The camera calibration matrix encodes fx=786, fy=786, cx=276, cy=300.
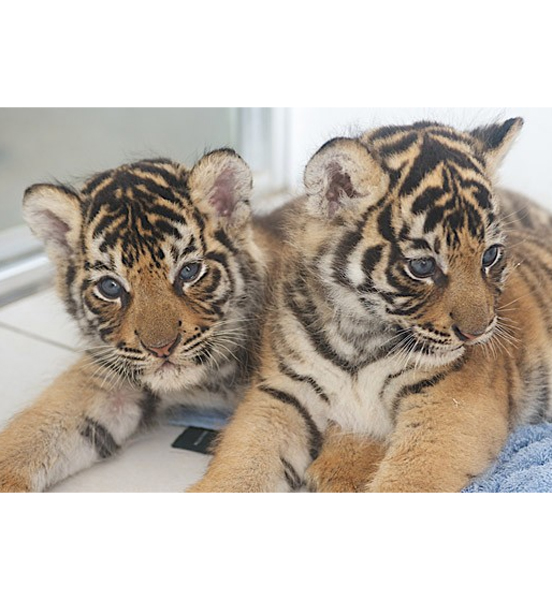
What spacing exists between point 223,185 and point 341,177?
287 mm

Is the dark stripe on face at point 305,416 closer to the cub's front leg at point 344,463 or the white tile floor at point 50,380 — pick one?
the cub's front leg at point 344,463

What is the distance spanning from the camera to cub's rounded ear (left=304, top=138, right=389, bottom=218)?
5.01 feet

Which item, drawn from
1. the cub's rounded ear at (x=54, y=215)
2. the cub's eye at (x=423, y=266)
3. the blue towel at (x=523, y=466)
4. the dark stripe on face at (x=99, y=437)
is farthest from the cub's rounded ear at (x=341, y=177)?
the dark stripe on face at (x=99, y=437)

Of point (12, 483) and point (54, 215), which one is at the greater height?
point (54, 215)

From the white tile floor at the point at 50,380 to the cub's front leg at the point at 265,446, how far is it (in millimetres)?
134

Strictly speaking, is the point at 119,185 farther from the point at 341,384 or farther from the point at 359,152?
the point at 341,384

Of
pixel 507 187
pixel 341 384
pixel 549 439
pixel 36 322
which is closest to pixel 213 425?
pixel 341 384

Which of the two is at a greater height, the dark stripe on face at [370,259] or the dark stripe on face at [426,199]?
the dark stripe on face at [426,199]

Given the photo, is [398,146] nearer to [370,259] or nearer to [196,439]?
[370,259]

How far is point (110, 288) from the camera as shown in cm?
168

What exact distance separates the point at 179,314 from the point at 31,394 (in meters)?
0.63

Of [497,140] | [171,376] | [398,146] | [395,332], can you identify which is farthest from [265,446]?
[497,140]

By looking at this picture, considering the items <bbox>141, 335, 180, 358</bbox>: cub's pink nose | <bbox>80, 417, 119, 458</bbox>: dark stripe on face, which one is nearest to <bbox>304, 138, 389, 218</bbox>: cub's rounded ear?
<bbox>141, 335, 180, 358</bbox>: cub's pink nose

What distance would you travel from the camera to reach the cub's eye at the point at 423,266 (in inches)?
60.2
